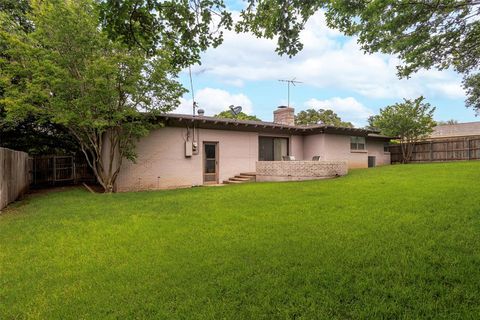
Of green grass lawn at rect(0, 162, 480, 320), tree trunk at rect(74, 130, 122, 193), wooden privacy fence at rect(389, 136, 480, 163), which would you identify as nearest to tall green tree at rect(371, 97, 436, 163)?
wooden privacy fence at rect(389, 136, 480, 163)

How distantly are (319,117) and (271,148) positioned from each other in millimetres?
29091

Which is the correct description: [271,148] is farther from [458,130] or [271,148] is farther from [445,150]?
[458,130]

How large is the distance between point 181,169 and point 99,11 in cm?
1086

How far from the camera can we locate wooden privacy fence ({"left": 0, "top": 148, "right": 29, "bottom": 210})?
8.95 meters

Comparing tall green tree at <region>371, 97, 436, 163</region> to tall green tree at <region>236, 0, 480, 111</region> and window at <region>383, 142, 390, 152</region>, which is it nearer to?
window at <region>383, 142, 390, 152</region>

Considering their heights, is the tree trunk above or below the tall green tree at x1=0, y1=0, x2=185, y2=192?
below

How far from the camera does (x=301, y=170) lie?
46.0ft

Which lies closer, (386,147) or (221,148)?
(221,148)

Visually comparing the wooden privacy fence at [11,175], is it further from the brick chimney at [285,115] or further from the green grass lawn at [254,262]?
the brick chimney at [285,115]

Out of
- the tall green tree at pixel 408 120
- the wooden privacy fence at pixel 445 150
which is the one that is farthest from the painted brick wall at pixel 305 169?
the wooden privacy fence at pixel 445 150

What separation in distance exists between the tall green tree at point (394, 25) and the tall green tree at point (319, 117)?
117ft

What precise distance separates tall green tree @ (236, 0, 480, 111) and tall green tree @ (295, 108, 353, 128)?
35679 millimetres

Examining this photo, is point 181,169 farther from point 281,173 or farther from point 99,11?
point 99,11

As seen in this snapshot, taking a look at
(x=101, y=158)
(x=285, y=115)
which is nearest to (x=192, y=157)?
(x=101, y=158)
